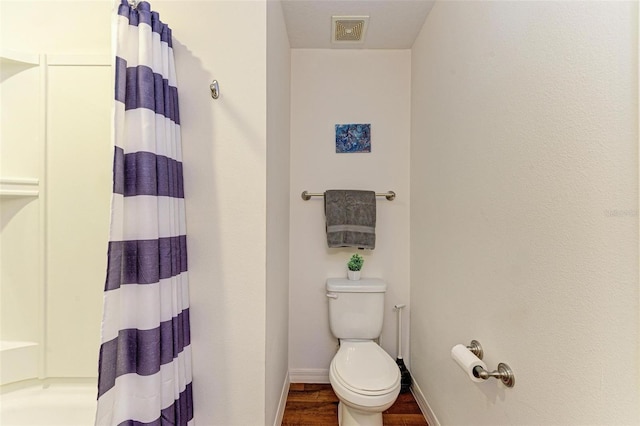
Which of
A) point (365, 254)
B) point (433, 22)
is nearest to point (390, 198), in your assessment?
point (365, 254)

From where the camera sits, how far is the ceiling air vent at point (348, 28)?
163cm

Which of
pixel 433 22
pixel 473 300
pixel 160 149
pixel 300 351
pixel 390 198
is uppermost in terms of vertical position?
pixel 433 22

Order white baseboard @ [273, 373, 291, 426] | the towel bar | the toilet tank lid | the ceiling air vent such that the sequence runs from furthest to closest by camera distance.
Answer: the towel bar
the toilet tank lid
the ceiling air vent
white baseboard @ [273, 373, 291, 426]

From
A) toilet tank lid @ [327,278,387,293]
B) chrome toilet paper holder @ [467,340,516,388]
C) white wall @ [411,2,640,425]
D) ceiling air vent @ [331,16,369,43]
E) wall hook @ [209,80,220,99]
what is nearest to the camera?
white wall @ [411,2,640,425]

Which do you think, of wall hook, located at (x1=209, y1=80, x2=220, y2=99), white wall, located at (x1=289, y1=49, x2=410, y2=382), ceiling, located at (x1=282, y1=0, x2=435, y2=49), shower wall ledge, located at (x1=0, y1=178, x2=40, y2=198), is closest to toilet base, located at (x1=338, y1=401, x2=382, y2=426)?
white wall, located at (x1=289, y1=49, x2=410, y2=382)

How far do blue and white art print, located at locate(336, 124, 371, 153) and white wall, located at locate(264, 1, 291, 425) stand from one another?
391 mm

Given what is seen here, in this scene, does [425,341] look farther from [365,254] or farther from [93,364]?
[93,364]

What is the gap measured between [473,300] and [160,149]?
4.38 ft

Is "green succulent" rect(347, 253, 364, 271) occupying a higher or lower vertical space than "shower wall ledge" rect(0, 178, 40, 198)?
lower

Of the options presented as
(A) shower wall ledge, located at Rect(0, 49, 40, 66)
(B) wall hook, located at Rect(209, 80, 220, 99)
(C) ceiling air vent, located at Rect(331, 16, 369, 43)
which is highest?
(C) ceiling air vent, located at Rect(331, 16, 369, 43)

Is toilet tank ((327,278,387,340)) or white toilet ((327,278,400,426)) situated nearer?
white toilet ((327,278,400,426))

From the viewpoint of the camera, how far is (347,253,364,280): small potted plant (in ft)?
6.07

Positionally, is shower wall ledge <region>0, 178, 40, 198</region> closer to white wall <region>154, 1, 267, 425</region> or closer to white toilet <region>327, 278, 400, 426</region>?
white wall <region>154, 1, 267, 425</region>

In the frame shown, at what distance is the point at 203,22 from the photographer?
1160 millimetres
